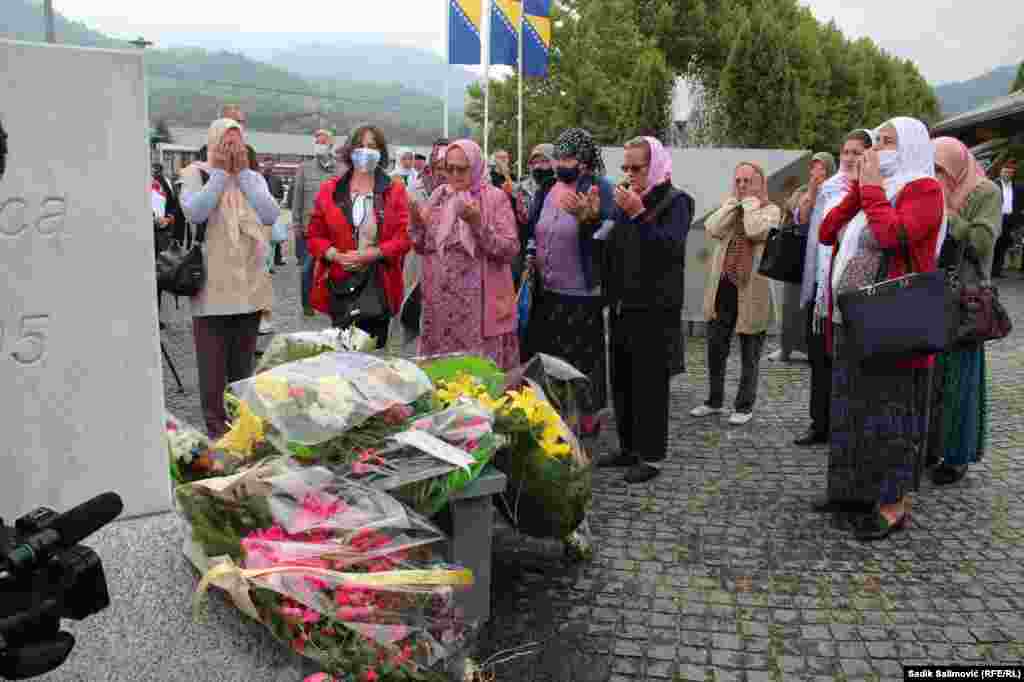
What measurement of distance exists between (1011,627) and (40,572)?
3619 millimetres

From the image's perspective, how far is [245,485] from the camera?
2740mm

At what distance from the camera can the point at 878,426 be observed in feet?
14.8

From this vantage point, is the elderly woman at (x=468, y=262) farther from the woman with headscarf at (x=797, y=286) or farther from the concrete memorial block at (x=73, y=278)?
the concrete memorial block at (x=73, y=278)

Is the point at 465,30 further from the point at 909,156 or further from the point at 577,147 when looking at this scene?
the point at 909,156

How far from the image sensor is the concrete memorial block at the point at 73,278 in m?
2.41

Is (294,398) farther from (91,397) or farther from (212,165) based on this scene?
(212,165)

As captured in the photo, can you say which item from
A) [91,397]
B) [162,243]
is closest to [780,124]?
[162,243]

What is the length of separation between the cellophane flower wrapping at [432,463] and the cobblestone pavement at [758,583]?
80 centimetres

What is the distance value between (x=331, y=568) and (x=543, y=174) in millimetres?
3962

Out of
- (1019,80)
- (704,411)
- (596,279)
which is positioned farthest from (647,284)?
(1019,80)

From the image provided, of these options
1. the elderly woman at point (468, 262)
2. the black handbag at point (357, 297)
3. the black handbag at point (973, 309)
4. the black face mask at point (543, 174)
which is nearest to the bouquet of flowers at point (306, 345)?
the elderly woman at point (468, 262)

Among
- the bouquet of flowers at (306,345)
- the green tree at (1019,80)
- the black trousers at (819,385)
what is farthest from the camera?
the green tree at (1019,80)

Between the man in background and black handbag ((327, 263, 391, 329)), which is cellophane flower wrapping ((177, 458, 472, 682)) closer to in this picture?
black handbag ((327, 263, 391, 329))

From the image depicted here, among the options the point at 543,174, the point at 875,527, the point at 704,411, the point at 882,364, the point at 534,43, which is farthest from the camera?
the point at 534,43
